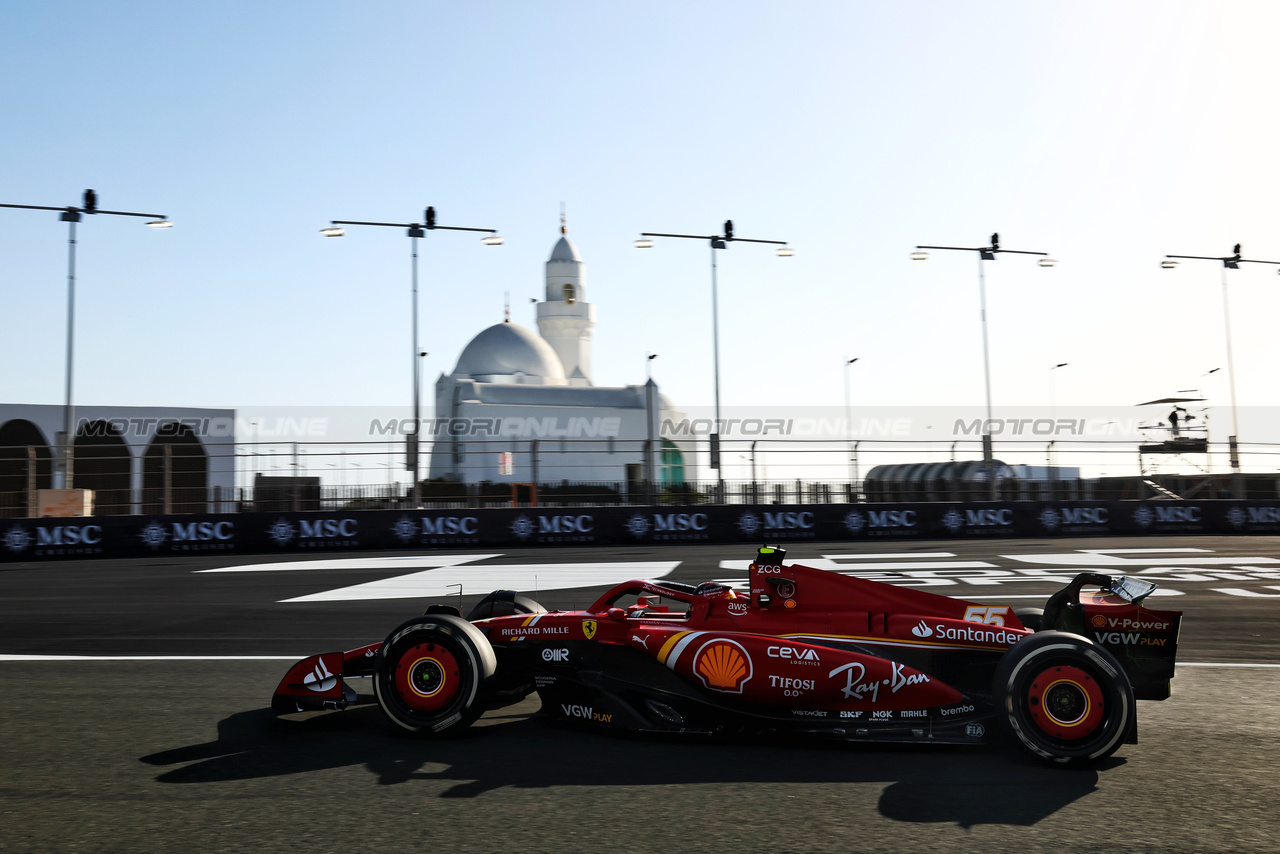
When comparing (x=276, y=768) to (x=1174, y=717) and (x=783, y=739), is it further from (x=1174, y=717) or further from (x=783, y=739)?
(x=1174, y=717)

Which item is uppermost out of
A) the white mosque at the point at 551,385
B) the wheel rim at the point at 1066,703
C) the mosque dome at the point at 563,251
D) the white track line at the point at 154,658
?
the mosque dome at the point at 563,251

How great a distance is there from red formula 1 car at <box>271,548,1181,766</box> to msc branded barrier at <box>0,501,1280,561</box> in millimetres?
14693

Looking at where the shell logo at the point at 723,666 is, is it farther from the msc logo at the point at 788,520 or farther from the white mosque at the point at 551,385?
the white mosque at the point at 551,385

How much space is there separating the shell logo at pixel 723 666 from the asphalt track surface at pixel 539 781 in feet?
0.98

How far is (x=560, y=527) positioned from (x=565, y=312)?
8113 centimetres

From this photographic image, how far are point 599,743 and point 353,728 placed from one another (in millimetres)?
1344

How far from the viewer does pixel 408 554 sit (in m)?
17.5

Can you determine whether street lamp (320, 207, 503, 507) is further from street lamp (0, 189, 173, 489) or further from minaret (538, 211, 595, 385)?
minaret (538, 211, 595, 385)

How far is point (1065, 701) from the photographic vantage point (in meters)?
4.31

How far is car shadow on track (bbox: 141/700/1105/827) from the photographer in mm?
3882

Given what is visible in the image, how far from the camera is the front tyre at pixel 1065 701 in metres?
4.23

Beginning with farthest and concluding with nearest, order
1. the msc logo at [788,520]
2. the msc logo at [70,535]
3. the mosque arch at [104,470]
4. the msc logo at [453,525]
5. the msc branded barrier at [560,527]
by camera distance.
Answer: the msc logo at [788,520] → the mosque arch at [104,470] → the msc logo at [453,525] → the msc branded barrier at [560,527] → the msc logo at [70,535]

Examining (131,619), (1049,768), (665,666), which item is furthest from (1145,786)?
(131,619)

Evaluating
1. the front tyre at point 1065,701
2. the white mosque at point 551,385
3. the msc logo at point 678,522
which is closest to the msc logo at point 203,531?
the msc logo at point 678,522
